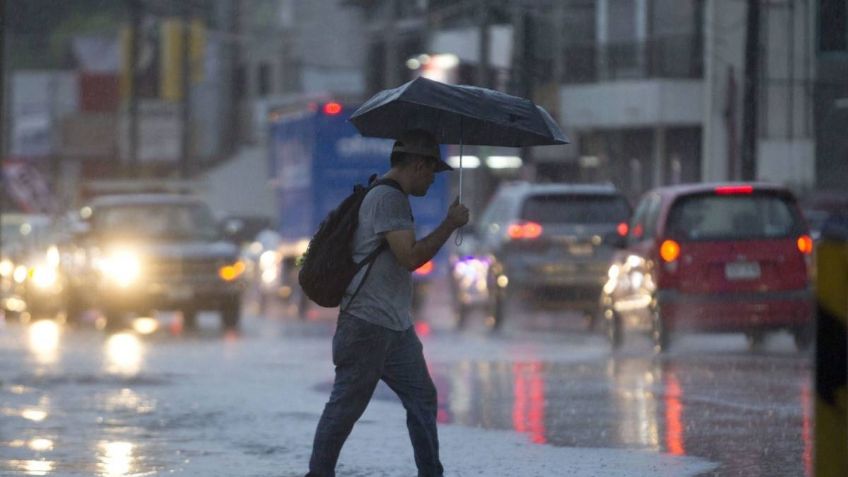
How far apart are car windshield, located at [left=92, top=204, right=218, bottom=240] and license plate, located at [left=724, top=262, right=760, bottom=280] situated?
32.7ft

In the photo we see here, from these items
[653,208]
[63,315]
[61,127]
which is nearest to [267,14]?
[61,127]

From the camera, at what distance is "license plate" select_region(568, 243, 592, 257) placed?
25938 mm

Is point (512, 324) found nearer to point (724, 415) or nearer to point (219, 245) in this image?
point (219, 245)

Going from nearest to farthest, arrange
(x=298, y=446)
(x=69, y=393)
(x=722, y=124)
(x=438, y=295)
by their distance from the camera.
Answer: (x=298, y=446) < (x=69, y=393) < (x=438, y=295) < (x=722, y=124)

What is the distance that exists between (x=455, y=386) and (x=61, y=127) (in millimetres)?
70343

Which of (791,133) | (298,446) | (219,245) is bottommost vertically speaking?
(298,446)

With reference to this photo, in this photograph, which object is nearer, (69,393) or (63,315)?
(69,393)

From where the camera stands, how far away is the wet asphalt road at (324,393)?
12156 millimetres

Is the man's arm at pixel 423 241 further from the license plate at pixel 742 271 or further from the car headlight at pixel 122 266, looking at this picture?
the car headlight at pixel 122 266

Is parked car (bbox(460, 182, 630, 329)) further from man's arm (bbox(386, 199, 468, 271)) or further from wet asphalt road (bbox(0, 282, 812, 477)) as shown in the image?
man's arm (bbox(386, 199, 468, 271))

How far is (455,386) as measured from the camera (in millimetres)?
17062

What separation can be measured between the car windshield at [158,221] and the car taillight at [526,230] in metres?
4.51

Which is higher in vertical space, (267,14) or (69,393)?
(267,14)

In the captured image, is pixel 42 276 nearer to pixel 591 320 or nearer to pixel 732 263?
pixel 591 320
